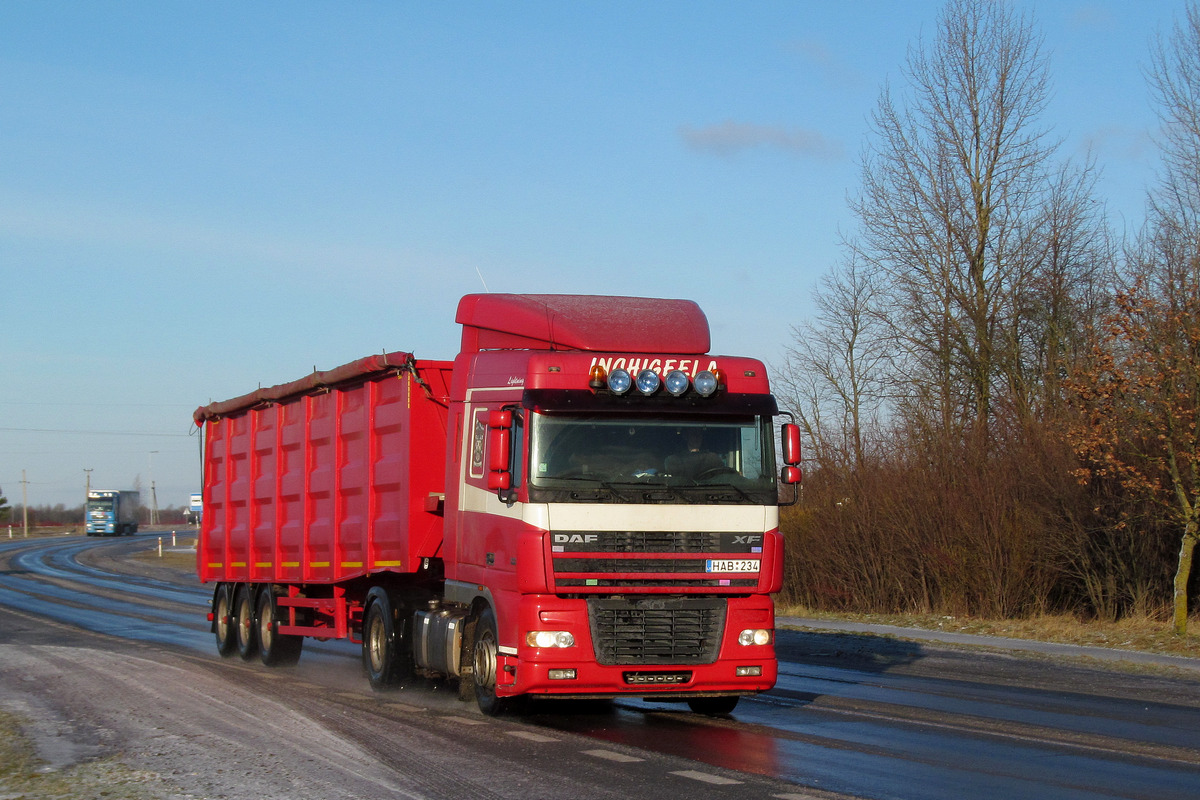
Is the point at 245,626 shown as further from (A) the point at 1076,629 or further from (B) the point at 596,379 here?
(A) the point at 1076,629

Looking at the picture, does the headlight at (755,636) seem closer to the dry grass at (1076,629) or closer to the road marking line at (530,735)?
the road marking line at (530,735)

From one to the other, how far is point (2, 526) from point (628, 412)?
142 meters

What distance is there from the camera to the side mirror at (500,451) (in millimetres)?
11000

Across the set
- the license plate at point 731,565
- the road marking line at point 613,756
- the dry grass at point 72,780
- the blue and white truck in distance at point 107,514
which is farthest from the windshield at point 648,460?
the blue and white truck in distance at point 107,514

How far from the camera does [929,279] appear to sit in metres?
33.0

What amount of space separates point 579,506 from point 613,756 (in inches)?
82.7

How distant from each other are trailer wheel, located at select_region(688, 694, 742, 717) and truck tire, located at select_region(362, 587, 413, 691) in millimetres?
3164

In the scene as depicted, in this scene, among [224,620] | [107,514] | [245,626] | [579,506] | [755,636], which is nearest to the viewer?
[579,506]

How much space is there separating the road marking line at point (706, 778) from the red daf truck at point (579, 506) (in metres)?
2.05

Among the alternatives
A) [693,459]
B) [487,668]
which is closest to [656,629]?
[693,459]

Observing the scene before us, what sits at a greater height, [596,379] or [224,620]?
[596,379]

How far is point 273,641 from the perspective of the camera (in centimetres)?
1769

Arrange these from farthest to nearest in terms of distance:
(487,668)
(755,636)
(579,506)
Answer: (487,668)
(755,636)
(579,506)

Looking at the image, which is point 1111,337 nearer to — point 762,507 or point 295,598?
point 762,507
